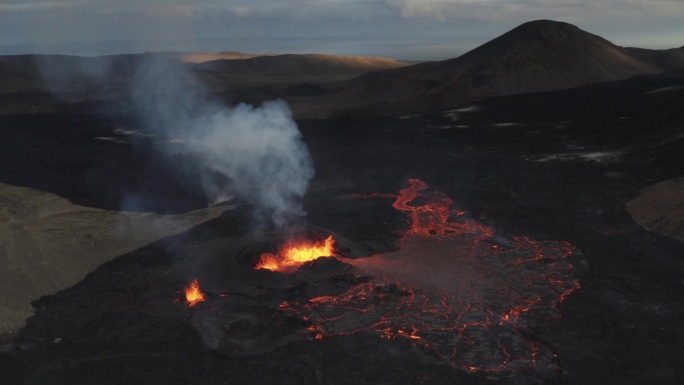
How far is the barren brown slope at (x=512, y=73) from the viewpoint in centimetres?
6256

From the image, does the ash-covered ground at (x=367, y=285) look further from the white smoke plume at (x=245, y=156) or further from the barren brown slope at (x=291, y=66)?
the barren brown slope at (x=291, y=66)

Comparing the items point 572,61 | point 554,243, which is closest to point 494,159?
point 554,243

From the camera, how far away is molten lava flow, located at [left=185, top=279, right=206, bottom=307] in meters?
15.6

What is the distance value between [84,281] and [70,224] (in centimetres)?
497

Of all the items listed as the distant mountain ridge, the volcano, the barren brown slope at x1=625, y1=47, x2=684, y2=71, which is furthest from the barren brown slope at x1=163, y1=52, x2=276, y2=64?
the volcano

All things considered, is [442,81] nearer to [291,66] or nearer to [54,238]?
[54,238]

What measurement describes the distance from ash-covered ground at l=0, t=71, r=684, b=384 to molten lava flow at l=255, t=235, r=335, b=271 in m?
0.37

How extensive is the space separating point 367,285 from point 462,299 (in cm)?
296

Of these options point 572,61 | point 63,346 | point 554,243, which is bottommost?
point 63,346

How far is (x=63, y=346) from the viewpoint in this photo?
13.3 m

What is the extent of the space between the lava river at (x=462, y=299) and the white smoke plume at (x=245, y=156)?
20.6 feet

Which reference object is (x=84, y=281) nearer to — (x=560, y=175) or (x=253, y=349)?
(x=253, y=349)

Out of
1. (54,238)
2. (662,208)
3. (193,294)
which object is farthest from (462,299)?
(54,238)

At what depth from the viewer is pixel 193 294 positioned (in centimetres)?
1612
